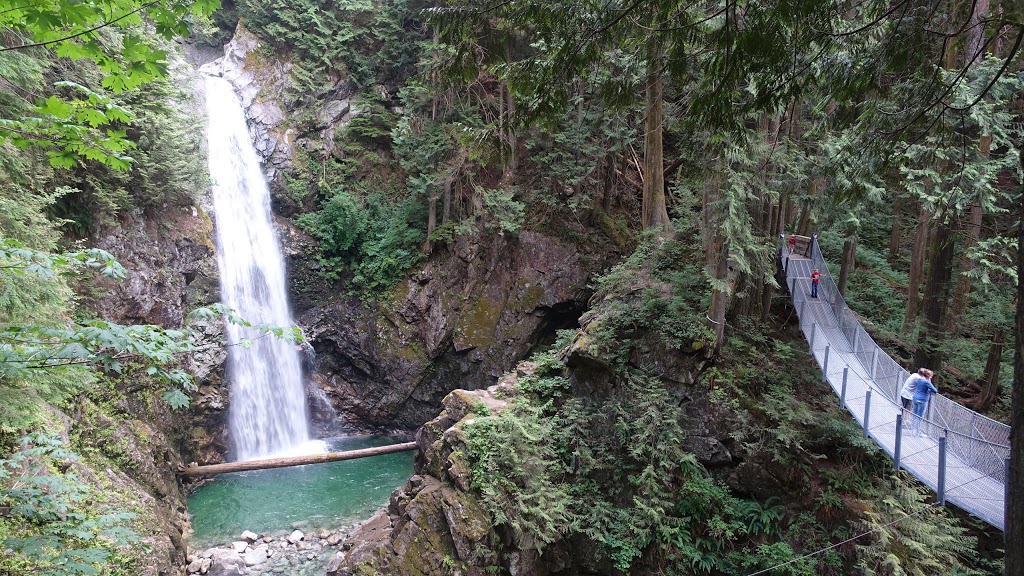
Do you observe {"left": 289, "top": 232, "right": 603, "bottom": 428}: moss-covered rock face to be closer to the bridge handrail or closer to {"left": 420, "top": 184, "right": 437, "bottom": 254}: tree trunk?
{"left": 420, "top": 184, "right": 437, "bottom": 254}: tree trunk

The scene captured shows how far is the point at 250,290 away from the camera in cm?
1537

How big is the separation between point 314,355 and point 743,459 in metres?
13.7

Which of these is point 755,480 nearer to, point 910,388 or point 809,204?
point 910,388

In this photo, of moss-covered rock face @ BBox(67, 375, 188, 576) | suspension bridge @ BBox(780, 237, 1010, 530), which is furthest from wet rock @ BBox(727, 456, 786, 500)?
moss-covered rock face @ BBox(67, 375, 188, 576)

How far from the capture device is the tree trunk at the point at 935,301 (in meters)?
7.90

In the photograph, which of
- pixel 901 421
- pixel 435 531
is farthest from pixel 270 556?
pixel 901 421

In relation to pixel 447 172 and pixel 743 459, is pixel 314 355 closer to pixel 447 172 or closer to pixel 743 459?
pixel 447 172

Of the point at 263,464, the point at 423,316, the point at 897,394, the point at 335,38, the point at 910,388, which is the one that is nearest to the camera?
the point at 910,388

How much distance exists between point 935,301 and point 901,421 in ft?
9.92

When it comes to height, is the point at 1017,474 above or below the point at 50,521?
above

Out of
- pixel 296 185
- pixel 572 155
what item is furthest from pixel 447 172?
pixel 296 185

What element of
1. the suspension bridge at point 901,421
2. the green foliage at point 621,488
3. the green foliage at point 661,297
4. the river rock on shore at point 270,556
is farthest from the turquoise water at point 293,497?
the suspension bridge at point 901,421

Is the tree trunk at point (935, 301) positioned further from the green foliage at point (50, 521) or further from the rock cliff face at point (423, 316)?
the green foliage at point (50, 521)

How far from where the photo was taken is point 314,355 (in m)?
17.1
